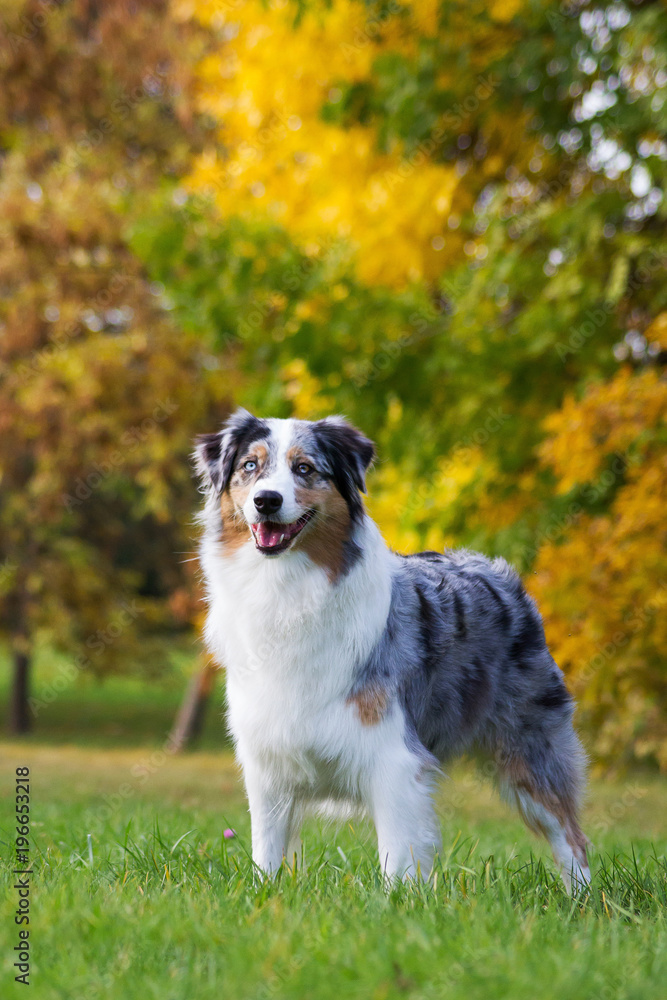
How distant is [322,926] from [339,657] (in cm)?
119

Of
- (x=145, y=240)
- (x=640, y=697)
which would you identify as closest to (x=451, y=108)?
(x=145, y=240)

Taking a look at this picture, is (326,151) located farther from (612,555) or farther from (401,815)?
(401,815)

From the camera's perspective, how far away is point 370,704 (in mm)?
4219

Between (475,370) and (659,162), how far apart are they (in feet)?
6.64

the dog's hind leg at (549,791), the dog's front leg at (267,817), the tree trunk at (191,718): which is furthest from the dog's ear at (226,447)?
the tree trunk at (191,718)

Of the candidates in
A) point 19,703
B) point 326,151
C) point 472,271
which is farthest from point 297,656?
point 19,703

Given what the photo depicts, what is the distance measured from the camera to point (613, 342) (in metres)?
8.45

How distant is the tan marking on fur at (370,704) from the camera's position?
13.8 feet

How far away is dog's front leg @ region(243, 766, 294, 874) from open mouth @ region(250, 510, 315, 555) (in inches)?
38.1

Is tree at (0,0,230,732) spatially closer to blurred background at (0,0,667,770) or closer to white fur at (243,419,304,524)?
blurred background at (0,0,667,770)

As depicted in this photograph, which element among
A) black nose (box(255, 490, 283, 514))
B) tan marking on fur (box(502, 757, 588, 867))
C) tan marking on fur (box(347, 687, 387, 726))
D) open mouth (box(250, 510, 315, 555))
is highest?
black nose (box(255, 490, 283, 514))

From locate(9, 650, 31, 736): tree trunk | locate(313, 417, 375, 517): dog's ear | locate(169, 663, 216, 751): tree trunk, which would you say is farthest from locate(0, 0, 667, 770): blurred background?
locate(9, 650, 31, 736): tree trunk

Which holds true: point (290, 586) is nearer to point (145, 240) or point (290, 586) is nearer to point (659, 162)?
point (659, 162)

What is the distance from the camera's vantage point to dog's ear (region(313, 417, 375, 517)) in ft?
14.7
